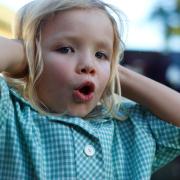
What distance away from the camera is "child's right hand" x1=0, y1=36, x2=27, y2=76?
1126 millimetres

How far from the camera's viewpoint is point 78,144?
124 centimetres

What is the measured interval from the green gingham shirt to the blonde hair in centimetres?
4

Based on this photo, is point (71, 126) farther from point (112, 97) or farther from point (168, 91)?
point (168, 91)

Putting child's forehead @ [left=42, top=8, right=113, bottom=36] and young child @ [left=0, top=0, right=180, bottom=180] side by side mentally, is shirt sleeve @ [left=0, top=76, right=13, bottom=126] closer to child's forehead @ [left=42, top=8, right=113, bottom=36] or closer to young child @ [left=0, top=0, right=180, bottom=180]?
young child @ [left=0, top=0, right=180, bottom=180]

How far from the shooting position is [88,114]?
1338 mm

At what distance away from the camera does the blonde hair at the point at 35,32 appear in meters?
1.23

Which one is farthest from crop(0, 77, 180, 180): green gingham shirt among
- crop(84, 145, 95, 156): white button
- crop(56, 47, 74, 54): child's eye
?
crop(56, 47, 74, 54): child's eye

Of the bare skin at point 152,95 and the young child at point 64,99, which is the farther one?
the bare skin at point 152,95

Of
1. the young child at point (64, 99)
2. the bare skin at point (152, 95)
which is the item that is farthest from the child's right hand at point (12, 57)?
the bare skin at point (152, 95)

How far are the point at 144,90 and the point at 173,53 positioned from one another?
10.2 ft

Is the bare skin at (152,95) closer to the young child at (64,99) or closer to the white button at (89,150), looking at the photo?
the young child at (64,99)

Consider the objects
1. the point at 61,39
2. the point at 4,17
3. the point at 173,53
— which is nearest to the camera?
the point at 61,39

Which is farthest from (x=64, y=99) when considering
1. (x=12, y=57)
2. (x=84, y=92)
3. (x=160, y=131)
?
(x=160, y=131)

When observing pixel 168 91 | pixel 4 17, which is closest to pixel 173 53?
pixel 4 17
